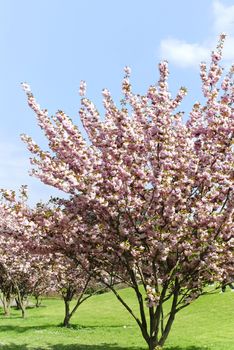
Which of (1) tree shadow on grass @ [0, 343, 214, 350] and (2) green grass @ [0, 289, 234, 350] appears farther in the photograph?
(2) green grass @ [0, 289, 234, 350]

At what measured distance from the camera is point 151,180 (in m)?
12.7

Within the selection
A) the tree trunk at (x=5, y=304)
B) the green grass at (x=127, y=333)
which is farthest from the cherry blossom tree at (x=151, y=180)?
the tree trunk at (x=5, y=304)

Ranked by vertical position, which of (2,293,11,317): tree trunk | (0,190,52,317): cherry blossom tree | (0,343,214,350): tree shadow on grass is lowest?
(0,343,214,350): tree shadow on grass

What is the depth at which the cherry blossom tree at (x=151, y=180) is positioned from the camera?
12789mm

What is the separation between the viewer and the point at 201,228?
12.9m

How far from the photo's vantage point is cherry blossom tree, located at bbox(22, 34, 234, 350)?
504 inches

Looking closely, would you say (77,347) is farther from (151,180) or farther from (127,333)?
(151,180)

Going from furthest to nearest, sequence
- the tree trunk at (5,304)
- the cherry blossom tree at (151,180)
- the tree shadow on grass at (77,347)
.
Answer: the tree trunk at (5,304), the tree shadow on grass at (77,347), the cherry blossom tree at (151,180)

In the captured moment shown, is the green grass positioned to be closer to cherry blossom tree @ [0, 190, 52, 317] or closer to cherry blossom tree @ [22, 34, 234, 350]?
cherry blossom tree @ [0, 190, 52, 317]

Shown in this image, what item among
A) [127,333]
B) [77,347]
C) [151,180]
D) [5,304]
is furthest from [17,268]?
[151,180]

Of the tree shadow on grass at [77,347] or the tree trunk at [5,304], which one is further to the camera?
the tree trunk at [5,304]

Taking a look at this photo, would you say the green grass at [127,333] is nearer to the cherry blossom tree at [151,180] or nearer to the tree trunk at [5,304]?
the cherry blossom tree at [151,180]

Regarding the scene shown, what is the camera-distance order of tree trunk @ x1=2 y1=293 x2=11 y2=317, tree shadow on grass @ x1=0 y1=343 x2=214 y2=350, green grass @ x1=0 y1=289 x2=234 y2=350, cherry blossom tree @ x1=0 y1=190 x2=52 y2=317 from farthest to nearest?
tree trunk @ x1=2 y1=293 x2=11 y2=317, cherry blossom tree @ x1=0 y1=190 x2=52 y2=317, green grass @ x1=0 y1=289 x2=234 y2=350, tree shadow on grass @ x1=0 y1=343 x2=214 y2=350

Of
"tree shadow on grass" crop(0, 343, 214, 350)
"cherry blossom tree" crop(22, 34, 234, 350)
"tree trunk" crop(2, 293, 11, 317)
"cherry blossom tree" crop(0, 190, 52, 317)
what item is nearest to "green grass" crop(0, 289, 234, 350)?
"tree shadow on grass" crop(0, 343, 214, 350)
